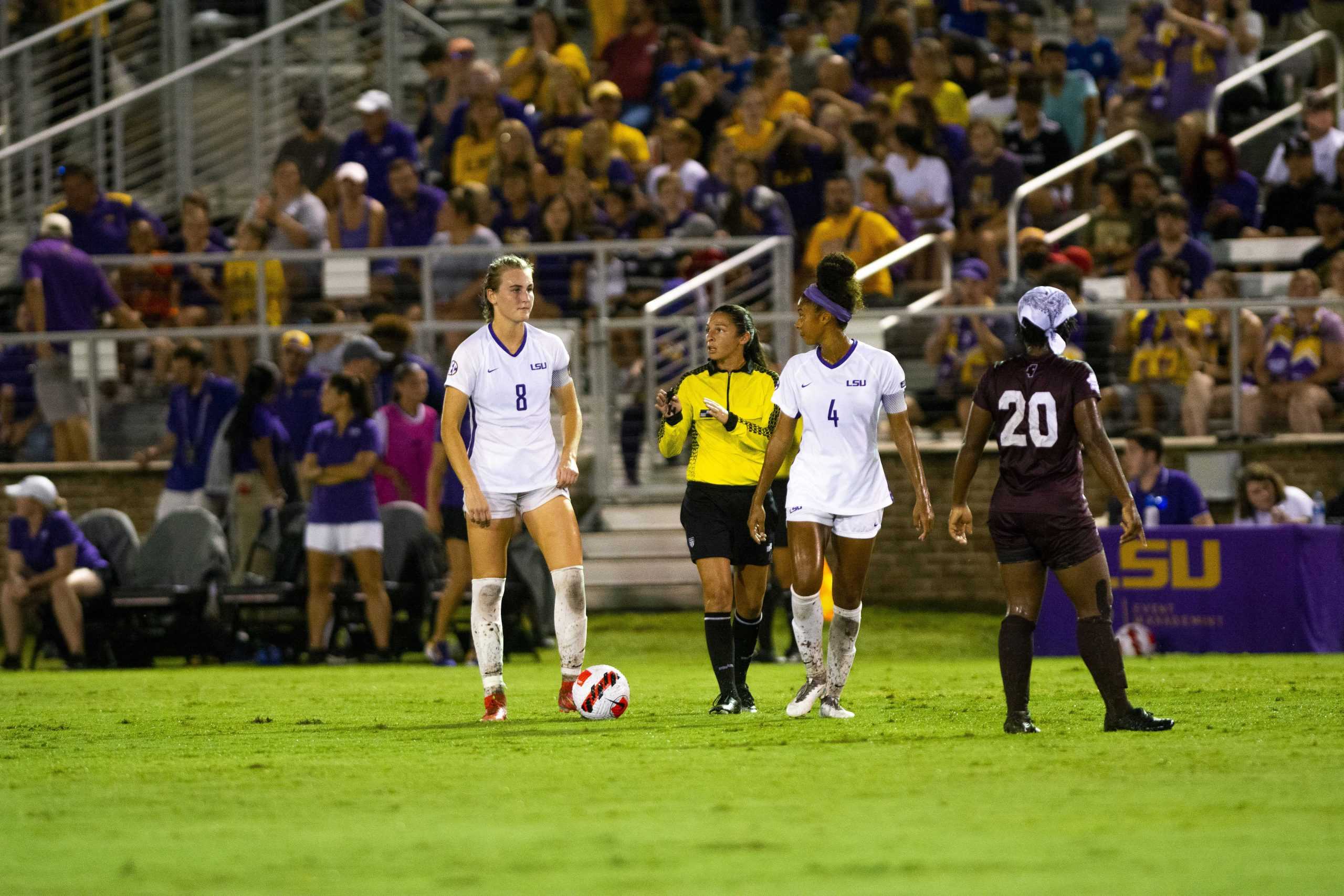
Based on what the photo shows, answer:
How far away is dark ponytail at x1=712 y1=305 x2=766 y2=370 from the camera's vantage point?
1100cm

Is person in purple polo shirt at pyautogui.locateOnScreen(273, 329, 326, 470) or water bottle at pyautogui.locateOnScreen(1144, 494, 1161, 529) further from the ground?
person in purple polo shirt at pyautogui.locateOnScreen(273, 329, 326, 470)

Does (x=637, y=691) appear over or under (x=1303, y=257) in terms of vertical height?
under

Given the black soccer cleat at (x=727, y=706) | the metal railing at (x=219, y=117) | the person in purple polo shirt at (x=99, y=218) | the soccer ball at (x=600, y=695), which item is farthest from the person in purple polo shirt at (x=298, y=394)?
the black soccer cleat at (x=727, y=706)

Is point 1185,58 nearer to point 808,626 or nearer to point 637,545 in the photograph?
point 637,545

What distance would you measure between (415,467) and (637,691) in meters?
5.37

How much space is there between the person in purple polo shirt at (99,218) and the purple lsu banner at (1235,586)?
35.5ft

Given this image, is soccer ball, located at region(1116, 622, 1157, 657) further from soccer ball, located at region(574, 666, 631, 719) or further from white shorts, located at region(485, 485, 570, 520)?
white shorts, located at region(485, 485, 570, 520)

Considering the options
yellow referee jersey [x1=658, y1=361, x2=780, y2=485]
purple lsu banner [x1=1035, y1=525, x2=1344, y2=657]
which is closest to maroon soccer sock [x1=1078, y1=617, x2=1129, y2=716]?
yellow referee jersey [x1=658, y1=361, x2=780, y2=485]

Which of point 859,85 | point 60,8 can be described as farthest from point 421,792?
point 60,8

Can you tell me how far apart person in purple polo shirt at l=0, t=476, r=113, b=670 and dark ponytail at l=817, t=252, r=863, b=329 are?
905cm

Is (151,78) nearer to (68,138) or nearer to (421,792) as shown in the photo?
(68,138)

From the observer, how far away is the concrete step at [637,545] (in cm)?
1872

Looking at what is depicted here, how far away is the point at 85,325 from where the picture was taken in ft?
66.8

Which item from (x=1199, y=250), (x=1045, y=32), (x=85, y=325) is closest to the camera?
(x=1199, y=250)
